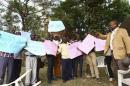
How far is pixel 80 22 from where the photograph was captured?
95.5 ft

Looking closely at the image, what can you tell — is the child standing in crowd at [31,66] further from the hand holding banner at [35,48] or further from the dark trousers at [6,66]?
the dark trousers at [6,66]

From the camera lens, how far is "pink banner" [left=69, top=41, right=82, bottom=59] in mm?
11859

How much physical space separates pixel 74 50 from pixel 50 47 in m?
1.00

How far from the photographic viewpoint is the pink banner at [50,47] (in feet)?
36.7

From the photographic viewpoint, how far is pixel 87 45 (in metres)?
12.0

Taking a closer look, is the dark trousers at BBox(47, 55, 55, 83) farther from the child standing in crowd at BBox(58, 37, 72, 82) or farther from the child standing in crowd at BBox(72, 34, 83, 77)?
the child standing in crowd at BBox(72, 34, 83, 77)

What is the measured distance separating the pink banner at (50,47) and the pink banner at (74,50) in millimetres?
638

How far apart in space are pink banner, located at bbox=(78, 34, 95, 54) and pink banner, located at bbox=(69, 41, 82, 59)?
9 cm

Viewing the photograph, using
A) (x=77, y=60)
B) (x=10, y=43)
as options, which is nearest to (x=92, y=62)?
(x=77, y=60)

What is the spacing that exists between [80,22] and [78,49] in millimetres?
17071

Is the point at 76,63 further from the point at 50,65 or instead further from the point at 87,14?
the point at 87,14

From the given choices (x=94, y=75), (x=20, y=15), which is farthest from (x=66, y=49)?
(x=20, y=15)

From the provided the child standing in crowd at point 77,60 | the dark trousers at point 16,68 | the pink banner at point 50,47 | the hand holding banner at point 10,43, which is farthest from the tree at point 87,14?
the hand holding banner at point 10,43

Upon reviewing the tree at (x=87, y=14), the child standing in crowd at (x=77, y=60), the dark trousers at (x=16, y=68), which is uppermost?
the tree at (x=87, y=14)
